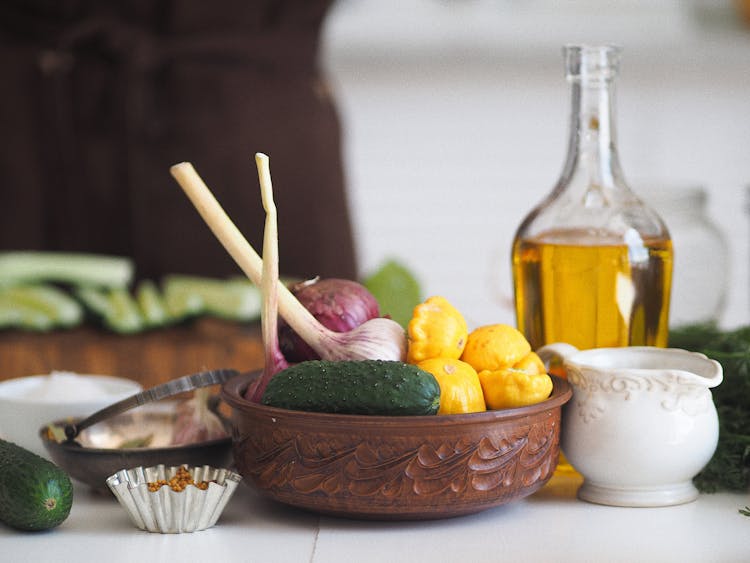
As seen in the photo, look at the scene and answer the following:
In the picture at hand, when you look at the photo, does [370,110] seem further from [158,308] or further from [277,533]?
[277,533]

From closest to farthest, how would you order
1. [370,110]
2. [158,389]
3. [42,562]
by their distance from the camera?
[42,562], [158,389], [370,110]

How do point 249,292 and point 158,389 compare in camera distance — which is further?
point 249,292

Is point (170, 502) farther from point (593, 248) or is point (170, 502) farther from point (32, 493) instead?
point (593, 248)

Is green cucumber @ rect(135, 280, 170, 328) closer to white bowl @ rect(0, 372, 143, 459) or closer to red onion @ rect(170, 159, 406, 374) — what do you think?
white bowl @ rect(0, 372, 143, 459)

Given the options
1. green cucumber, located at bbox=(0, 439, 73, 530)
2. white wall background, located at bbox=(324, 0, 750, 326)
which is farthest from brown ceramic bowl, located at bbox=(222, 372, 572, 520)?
white wall background, located at bbox=(324, 0, 750, 326)

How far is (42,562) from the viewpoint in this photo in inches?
30.7

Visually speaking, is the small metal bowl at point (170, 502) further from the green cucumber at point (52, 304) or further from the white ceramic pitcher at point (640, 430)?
the green cucumber at point (52, 304)

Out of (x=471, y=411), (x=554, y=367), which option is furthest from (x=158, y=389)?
(x=554, y=367)

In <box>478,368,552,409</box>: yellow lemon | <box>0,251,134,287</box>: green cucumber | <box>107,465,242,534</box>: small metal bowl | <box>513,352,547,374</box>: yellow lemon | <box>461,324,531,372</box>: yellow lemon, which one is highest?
<box>461,324,531,372</box>: yellow lemon

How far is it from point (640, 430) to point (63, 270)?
1361 mm

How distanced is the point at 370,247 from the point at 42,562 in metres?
2.57

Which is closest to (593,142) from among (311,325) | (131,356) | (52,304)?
(311,325)

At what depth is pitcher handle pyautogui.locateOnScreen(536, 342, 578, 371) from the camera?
3.12 feet

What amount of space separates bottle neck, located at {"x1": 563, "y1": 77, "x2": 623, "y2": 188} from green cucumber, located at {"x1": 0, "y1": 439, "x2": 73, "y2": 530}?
547mm
